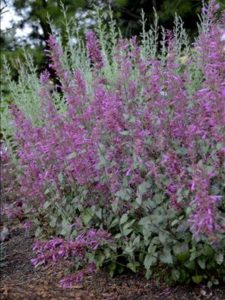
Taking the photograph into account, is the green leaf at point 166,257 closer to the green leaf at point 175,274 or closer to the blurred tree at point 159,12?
the green leaf at point 175,274

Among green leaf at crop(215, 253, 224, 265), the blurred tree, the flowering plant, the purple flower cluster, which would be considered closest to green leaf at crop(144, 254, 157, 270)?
the flowering plant

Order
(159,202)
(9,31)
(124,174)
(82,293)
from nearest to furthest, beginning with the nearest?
(159,202) < (124,174) < (82,293) < (9,31)

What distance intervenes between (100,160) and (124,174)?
0.18m

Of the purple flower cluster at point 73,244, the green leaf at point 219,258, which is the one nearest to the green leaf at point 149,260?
the purple flower cluster at point 73,244

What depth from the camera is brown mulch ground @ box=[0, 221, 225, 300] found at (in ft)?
9.87

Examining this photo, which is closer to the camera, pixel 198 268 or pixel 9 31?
pixel 198 268

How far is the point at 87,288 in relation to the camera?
3355 mm

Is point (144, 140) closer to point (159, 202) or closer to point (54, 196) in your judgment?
point (159, 202)

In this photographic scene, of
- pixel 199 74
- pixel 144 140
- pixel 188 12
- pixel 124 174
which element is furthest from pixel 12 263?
pixel 188 12

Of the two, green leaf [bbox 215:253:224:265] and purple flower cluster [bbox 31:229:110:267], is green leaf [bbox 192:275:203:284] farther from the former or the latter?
purple flower cluster [bbox 31:229:110:267]

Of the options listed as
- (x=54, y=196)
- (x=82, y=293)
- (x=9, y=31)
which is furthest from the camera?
(x=9, y=31)

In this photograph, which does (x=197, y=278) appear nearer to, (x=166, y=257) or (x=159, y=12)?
(x=166, y=257)

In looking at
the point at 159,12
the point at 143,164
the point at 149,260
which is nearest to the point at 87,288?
the point at 149,260

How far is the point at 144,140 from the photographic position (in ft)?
9.37
